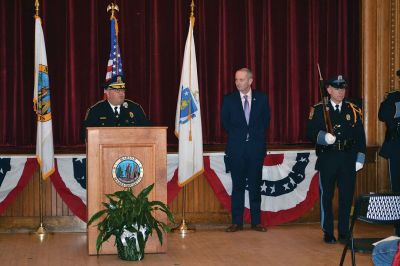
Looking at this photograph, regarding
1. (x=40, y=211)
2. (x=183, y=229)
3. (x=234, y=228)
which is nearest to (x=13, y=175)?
(x=40, y=211)

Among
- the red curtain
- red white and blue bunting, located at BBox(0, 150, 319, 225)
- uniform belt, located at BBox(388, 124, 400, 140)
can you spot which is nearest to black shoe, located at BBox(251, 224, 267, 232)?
red white and blue bunting, located at BBox(0, 150, 319, 225)

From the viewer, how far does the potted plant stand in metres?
5.94

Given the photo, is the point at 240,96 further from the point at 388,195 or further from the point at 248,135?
the point at 388,195

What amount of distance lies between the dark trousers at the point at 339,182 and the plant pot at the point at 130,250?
6.01ft

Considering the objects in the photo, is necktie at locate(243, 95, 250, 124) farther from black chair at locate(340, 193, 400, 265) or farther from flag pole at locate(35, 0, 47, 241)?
black chair at locate(340, 193, 400, 265)

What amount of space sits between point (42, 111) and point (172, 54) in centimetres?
186

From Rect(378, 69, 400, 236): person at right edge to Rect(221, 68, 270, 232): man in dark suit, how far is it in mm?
1242

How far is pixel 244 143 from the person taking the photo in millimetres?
7617

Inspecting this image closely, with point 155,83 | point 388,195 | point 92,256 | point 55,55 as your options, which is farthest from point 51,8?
point 388,195

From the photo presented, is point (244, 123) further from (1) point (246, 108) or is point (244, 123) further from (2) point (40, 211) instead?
(2) point (40, 211)

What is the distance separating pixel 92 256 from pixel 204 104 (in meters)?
3.12

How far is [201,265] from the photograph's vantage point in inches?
232

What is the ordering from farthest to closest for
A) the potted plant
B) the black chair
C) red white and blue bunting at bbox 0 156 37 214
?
red white and blue bunting at bbox 0 156 37 214, the potted plant, the black chair

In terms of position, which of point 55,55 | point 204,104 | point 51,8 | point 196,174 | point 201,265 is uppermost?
point 51,8
